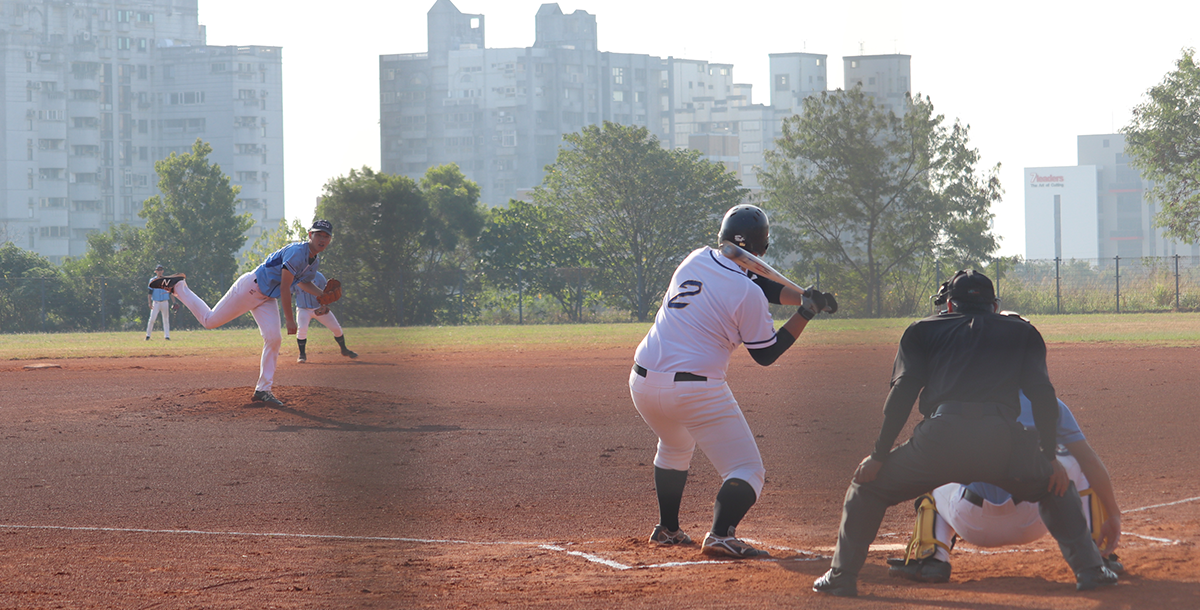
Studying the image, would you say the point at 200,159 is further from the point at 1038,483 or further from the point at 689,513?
the point at 1038,483

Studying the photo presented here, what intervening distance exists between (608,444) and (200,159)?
33701mm

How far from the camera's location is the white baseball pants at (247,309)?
970 centimetres

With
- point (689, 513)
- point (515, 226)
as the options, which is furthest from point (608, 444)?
point (515, 226)

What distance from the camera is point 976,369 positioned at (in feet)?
12.4

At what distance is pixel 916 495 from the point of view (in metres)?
3.89

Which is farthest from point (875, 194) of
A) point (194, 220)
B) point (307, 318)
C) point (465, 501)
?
point (194, 220)

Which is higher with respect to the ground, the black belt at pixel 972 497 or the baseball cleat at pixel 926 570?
Answer: the black belt at pixel 972 497

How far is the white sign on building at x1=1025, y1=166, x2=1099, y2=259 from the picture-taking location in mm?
90375

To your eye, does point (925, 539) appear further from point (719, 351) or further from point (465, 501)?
point (465, 501)

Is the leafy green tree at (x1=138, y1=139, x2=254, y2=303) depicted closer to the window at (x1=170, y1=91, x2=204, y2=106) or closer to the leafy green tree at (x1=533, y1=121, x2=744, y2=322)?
the leafy green tree at (x1=533, y1=121, x2=744, y2=322)

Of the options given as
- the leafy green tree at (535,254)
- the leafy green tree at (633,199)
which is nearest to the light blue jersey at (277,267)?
the leafy green tree at (535,254)

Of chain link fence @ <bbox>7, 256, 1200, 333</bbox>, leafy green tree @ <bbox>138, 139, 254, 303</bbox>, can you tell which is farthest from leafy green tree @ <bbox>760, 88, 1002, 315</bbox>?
leafy green tree @ <bbox>138, 139, 254, 303</bbox>

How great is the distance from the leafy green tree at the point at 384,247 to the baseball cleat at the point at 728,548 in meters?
6.28

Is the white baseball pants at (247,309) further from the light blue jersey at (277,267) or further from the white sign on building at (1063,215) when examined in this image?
the white sign on building at (1063,215)
